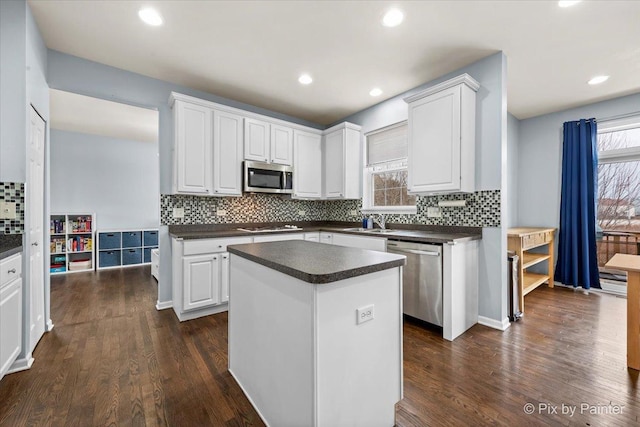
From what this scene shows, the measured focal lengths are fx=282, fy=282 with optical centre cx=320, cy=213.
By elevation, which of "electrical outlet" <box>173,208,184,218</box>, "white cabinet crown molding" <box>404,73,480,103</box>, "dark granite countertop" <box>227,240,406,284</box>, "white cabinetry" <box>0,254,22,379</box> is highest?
"white cabinet crown molding" <box>404,73,480,103</box>

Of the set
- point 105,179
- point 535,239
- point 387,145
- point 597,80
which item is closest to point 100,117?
point 105,179

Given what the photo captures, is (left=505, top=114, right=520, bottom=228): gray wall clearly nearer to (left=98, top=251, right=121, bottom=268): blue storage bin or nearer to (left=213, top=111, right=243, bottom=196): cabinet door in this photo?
(left=213, top=111, right=243, bottom=196): cabinet door

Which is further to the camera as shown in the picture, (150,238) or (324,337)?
(150,238)

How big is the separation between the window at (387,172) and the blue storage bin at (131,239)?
4.84 meters

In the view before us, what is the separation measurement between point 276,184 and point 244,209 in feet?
1.97

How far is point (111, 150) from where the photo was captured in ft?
19.3

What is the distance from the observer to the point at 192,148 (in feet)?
10.5

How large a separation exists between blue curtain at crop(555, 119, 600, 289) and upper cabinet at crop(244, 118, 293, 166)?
13.2ft

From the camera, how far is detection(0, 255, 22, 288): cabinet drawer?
5.51 feet

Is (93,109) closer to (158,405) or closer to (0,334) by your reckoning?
(0,334)

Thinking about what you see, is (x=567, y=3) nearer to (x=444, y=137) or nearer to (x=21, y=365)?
(x=444, y=137)

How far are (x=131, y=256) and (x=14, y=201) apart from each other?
14.1 ft

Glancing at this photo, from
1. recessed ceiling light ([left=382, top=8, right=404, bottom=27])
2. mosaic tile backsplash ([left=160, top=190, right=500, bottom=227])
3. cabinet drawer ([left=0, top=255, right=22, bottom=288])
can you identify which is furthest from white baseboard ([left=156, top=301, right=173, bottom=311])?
recessed ceiling light ([left=382, top=8, right=404, bottom=27])

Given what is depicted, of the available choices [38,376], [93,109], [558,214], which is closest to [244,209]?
[38,376]
